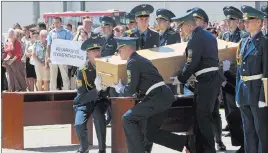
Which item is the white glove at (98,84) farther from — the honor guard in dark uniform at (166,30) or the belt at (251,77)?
the honor guard in dark uniform at (166,30)

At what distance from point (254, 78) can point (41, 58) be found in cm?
868

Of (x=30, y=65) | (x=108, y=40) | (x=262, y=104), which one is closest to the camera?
(x=262, y=104)

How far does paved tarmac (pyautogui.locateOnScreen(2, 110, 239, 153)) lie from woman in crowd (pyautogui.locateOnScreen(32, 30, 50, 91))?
330cm

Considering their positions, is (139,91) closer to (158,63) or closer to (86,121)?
(158,63)

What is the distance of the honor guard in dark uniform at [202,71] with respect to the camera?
868cm

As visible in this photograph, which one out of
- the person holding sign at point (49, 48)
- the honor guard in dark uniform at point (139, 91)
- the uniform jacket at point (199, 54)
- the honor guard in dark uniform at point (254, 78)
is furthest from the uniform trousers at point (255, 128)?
the person holding sign at point (49, 48)

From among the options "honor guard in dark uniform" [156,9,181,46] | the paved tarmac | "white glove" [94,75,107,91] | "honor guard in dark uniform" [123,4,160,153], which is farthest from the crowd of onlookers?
"white glove" [94,75,107,91]

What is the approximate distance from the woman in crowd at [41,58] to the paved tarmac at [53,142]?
3.30m

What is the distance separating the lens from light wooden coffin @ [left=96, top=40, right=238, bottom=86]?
8.85 meters

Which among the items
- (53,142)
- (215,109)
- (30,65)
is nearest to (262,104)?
(215,109)

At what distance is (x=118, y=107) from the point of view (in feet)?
31.4

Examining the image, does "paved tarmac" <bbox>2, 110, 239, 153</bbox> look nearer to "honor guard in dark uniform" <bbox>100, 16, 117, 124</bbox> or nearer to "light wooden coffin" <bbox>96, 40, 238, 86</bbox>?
"honor guard in dark uniform" <bbox>100, 16, 117, 124</bbox>

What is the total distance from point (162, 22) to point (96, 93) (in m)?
2.12

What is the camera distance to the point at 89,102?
386 inches
